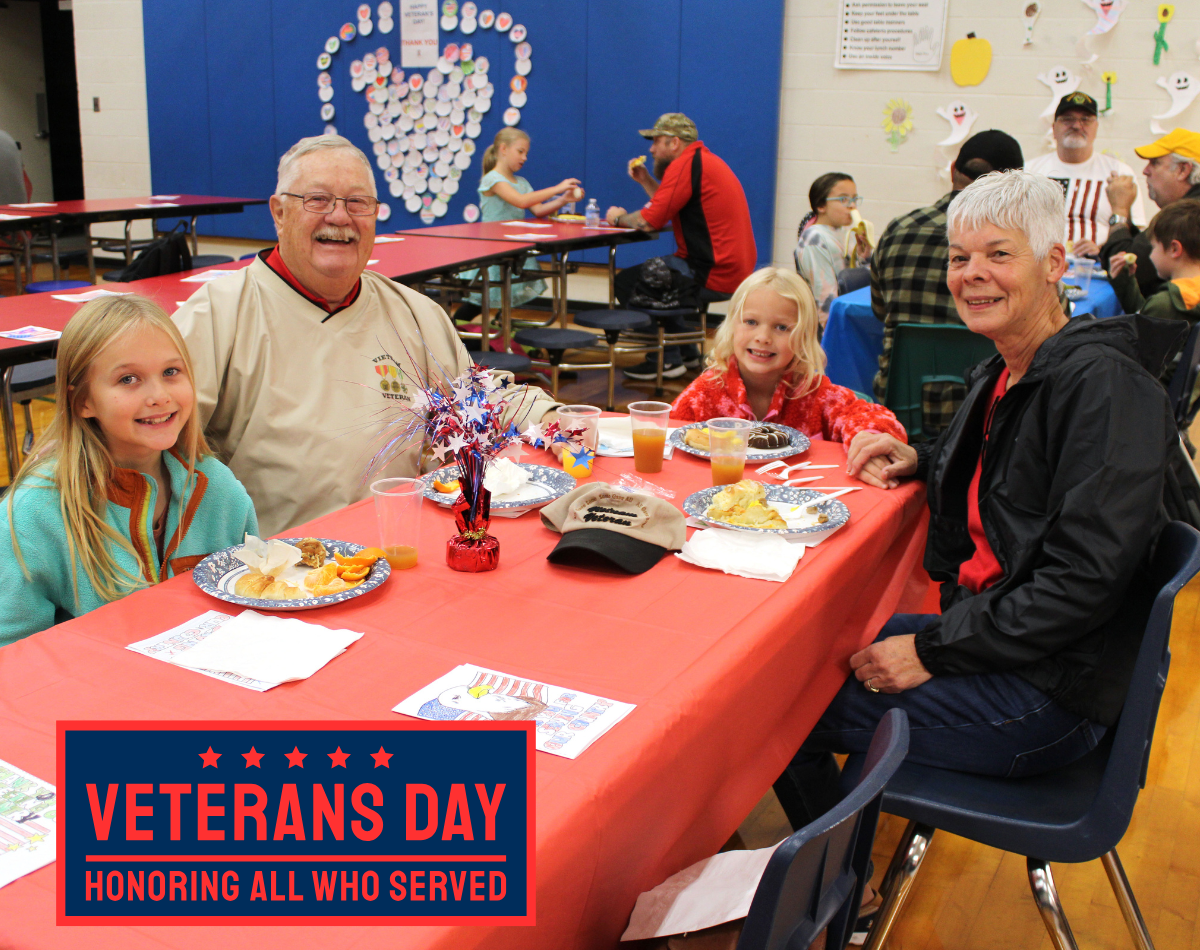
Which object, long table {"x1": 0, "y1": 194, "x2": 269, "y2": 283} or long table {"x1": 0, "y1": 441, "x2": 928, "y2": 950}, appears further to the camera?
long table {"x1": 0, "y1": 194, "x2": 269, "y2": 283}

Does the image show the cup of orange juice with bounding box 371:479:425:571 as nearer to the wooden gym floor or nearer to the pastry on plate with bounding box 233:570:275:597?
the pastry on plate with bounding box 233:570:275:597

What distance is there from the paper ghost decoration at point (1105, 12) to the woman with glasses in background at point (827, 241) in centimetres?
202

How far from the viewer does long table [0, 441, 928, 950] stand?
949mm

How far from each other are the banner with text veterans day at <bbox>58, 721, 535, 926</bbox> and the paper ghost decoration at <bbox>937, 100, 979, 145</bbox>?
662 cm

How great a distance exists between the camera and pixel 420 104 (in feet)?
27.4

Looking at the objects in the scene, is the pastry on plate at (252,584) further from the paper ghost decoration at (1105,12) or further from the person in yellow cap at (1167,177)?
the paper ghost decoration at (1105,12)

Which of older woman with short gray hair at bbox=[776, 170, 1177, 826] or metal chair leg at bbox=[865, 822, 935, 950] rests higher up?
older woman with short gray hair at bbox=[776, 170, 1177, 826]

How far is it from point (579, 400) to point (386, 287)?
11.5 ft

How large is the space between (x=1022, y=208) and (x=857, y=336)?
267 cm

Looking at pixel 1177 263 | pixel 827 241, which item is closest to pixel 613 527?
pixel 1177 263

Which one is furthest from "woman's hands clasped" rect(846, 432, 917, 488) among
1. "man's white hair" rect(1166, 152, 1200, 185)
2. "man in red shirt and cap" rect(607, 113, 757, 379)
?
"man's white hair" rect(1166, 152, 1200, 185)

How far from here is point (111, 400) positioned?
1.61m

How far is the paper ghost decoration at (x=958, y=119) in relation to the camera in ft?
21.6

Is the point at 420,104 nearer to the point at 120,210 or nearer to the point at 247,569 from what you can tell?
the point at 120,210
